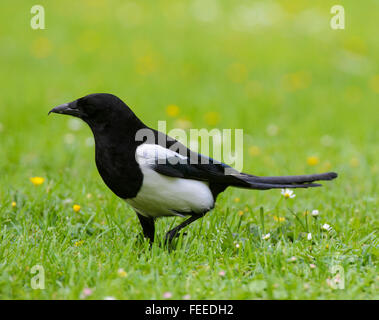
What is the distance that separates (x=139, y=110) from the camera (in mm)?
7148

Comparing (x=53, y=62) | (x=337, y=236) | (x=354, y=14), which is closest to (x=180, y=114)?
(x=53, y=62)

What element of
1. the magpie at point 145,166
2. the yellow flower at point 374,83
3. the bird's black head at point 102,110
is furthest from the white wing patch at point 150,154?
the yellow flower at point 374,83

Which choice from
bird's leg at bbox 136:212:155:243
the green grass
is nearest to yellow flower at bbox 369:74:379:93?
Answer: the green grass

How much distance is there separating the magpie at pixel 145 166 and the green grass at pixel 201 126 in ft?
0.74

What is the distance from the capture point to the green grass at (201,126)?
2.95m

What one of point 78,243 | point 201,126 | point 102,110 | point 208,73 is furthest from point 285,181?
point 208,73

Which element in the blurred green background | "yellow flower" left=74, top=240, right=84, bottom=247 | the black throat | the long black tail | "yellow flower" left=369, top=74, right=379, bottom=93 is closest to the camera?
the black throat

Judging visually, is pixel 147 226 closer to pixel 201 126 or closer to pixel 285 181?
pixel 285 181

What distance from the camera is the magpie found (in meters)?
3.13

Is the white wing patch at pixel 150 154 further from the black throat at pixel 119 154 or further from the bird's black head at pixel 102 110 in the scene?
the bird's black head at pixel 102 110

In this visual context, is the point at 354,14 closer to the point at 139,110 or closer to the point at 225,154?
the point at 139,110

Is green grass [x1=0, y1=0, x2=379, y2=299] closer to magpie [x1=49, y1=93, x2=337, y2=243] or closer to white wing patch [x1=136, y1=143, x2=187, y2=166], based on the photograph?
magpie [x1=49, y1=93, x2=337, y2=243]

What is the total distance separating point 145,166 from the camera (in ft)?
10.3

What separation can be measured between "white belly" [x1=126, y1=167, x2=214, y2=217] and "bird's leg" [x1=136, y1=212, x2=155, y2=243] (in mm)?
57
